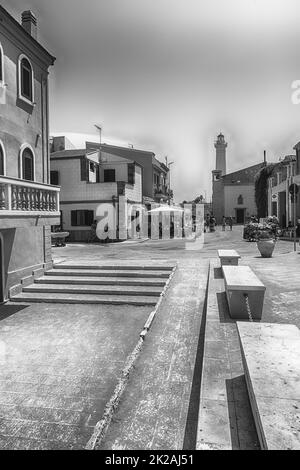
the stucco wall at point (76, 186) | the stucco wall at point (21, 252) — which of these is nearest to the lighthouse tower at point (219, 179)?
the stucco wall at point (76, 186)

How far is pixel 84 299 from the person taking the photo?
961 cm

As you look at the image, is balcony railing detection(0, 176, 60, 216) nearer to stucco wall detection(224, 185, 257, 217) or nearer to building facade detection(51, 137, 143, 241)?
building facade detection(51, 137, 143, 241)

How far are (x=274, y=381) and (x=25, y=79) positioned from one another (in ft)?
38.8

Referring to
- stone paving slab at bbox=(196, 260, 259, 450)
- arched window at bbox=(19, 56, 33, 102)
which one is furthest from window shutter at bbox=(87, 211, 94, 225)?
stone paving slab at bbox=(196, 260, 259, 450)

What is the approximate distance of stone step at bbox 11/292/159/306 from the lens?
9.34m

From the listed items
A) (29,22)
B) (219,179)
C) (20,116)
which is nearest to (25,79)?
(20,116)

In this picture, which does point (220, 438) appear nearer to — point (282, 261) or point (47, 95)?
point (282, 261)

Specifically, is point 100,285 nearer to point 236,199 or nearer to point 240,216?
point 240,216

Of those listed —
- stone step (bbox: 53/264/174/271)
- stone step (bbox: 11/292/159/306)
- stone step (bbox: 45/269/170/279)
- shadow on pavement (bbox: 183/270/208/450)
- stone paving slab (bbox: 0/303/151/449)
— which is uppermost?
stone step (bbox: 53/264/174/271)

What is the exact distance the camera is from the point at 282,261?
13.0 metres

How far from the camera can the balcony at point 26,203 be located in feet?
28.2

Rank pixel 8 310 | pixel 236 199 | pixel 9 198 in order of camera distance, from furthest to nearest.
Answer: pixel 236 199, pixel 8 310, pixel 9 198
